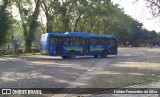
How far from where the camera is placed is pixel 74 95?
10312 millimetres

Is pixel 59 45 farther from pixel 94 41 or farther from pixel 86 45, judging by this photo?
pixel 94 41

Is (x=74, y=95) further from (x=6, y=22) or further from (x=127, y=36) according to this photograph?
(x=127, y=36)

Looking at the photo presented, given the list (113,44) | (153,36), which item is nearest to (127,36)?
(153,36)

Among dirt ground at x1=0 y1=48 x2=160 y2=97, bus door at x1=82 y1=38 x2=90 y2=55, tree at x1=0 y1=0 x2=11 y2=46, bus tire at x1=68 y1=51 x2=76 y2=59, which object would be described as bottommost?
dirt ground at x1=0 y1=48 x2=160 y2=97

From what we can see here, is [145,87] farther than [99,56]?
No

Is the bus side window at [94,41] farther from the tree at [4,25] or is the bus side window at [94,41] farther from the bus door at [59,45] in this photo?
the tree at [4,25]

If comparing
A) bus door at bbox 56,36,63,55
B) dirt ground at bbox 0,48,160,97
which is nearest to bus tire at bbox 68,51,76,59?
bus door at bbox 56,36,63,55

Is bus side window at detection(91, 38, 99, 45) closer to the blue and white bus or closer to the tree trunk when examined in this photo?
the blue and white bus

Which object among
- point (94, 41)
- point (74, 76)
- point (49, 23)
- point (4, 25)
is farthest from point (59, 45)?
point (49, 23)

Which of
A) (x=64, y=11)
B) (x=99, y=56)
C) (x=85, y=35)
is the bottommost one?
(x=99, y=56)

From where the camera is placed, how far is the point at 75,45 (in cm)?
3538

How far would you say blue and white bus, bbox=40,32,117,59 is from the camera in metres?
33.3

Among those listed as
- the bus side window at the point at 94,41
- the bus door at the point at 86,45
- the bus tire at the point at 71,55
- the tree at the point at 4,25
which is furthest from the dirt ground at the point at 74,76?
the tree at the point at 4,25

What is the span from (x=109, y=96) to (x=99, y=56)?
29.9 metres
